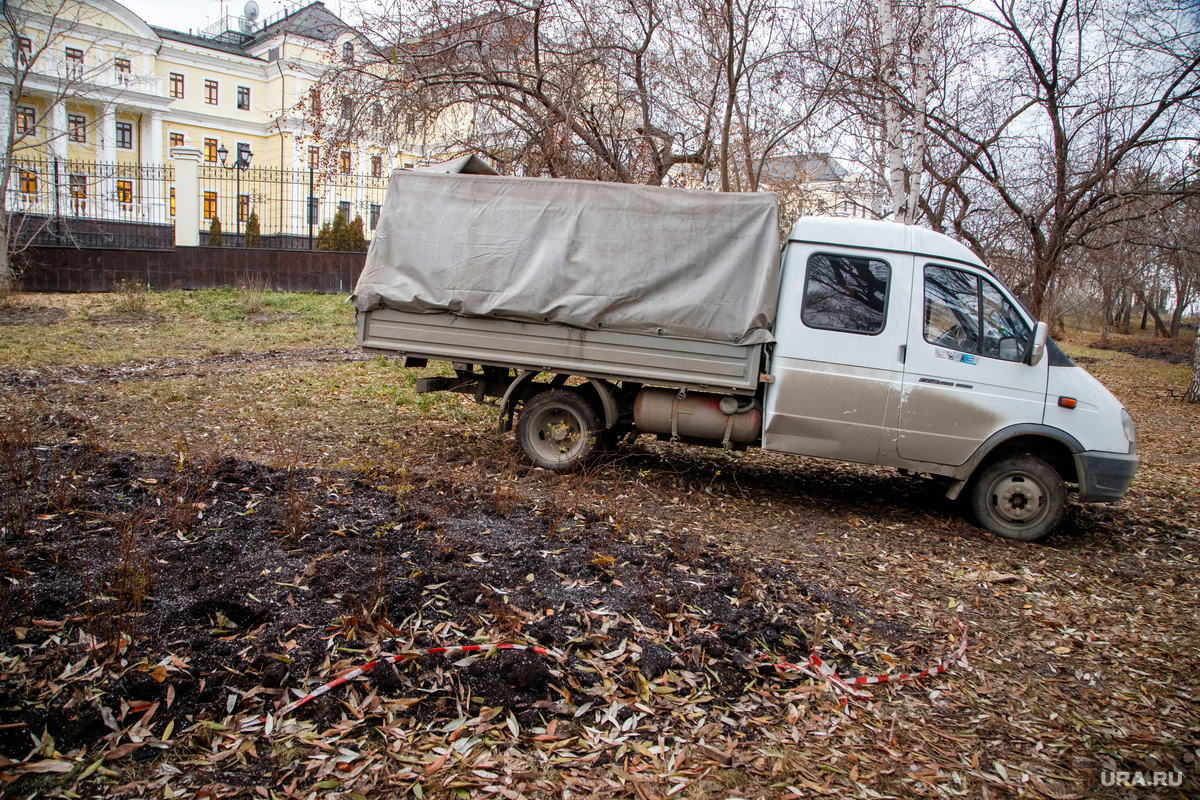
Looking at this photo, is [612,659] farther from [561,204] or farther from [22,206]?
[22,206]

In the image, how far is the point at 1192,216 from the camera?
736 inches

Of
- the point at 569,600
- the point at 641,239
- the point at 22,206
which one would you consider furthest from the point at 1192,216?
the point at 22,206

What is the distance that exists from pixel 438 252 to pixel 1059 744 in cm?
586

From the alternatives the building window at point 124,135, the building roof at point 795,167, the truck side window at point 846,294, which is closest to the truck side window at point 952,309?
the truck side window at point 846,294

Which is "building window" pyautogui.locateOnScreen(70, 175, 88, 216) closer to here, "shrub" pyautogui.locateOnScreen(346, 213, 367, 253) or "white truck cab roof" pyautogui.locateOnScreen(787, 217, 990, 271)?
"shrub" pyautogui.locateOnScreen(346, 213, 367, 253)

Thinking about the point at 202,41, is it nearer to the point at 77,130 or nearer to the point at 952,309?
the point at 77,130

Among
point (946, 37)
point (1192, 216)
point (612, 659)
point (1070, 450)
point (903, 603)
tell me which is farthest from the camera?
point (1192, 216)

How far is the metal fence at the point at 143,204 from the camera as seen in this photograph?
1853cm

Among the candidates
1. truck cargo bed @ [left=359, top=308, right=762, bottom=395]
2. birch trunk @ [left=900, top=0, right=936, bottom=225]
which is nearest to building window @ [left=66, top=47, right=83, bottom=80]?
truck cargo bed @ [left=359, top=308, right=762, bottom=395]

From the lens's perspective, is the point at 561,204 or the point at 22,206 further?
the point at 22,206

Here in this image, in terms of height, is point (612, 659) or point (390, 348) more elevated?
point (390, 348)

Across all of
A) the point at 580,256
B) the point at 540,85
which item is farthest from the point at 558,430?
the point at 540,85

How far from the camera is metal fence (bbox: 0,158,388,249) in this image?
18531 millimetres

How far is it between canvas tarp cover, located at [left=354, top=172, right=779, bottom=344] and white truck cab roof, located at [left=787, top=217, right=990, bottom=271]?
34 centimetres
